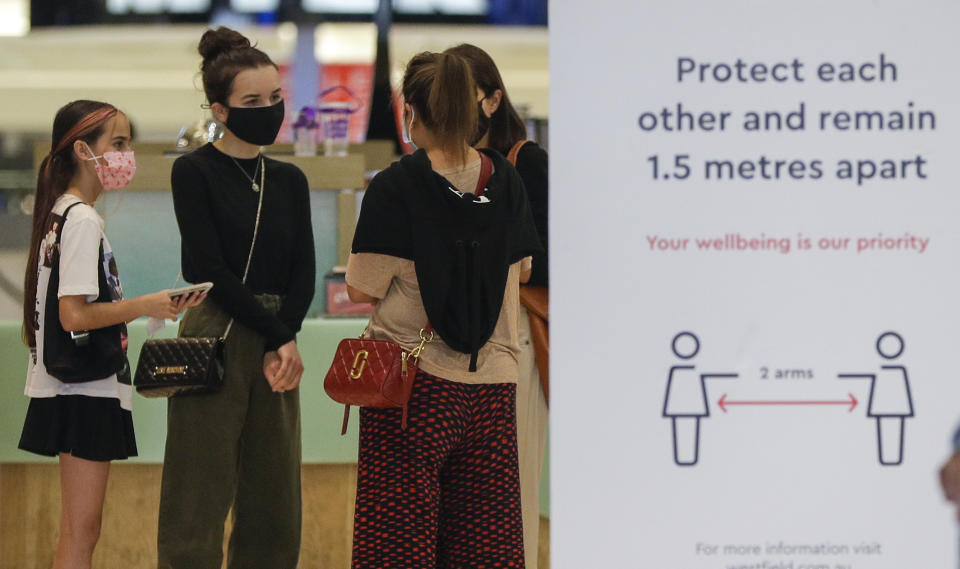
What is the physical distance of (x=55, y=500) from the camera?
142 inches

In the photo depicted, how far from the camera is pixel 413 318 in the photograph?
2.31m

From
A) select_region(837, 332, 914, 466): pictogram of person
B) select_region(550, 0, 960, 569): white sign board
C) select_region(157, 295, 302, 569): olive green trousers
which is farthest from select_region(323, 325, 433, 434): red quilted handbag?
select_region(837, 332, 914, 466): pictogram of person

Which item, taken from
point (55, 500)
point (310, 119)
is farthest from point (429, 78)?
point (55, 500)

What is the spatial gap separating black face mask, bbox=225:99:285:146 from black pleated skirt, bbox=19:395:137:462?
66cm

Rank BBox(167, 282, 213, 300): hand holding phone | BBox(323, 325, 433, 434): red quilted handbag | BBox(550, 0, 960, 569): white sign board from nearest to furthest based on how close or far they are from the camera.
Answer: BBox(550, 0, 960, 569): white sign board
BBox(323, 325, 433, 434): red quilted handbag
BBox(167, 282, 213, 300): hand holding phone

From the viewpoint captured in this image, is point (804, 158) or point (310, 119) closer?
point (804, 158)

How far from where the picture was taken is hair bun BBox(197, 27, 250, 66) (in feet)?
8.72

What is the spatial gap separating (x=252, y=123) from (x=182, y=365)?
0.53 meters

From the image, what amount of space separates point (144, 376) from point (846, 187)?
1.66 meters

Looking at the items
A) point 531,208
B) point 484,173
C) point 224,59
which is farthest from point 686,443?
point 224,59

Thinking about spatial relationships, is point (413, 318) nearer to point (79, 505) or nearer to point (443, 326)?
point (443, 326)

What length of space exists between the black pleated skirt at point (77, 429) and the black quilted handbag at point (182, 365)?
0.16 meters

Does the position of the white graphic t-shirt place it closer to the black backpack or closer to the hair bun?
the black backpack

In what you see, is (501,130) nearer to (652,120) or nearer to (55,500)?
(652,120)
